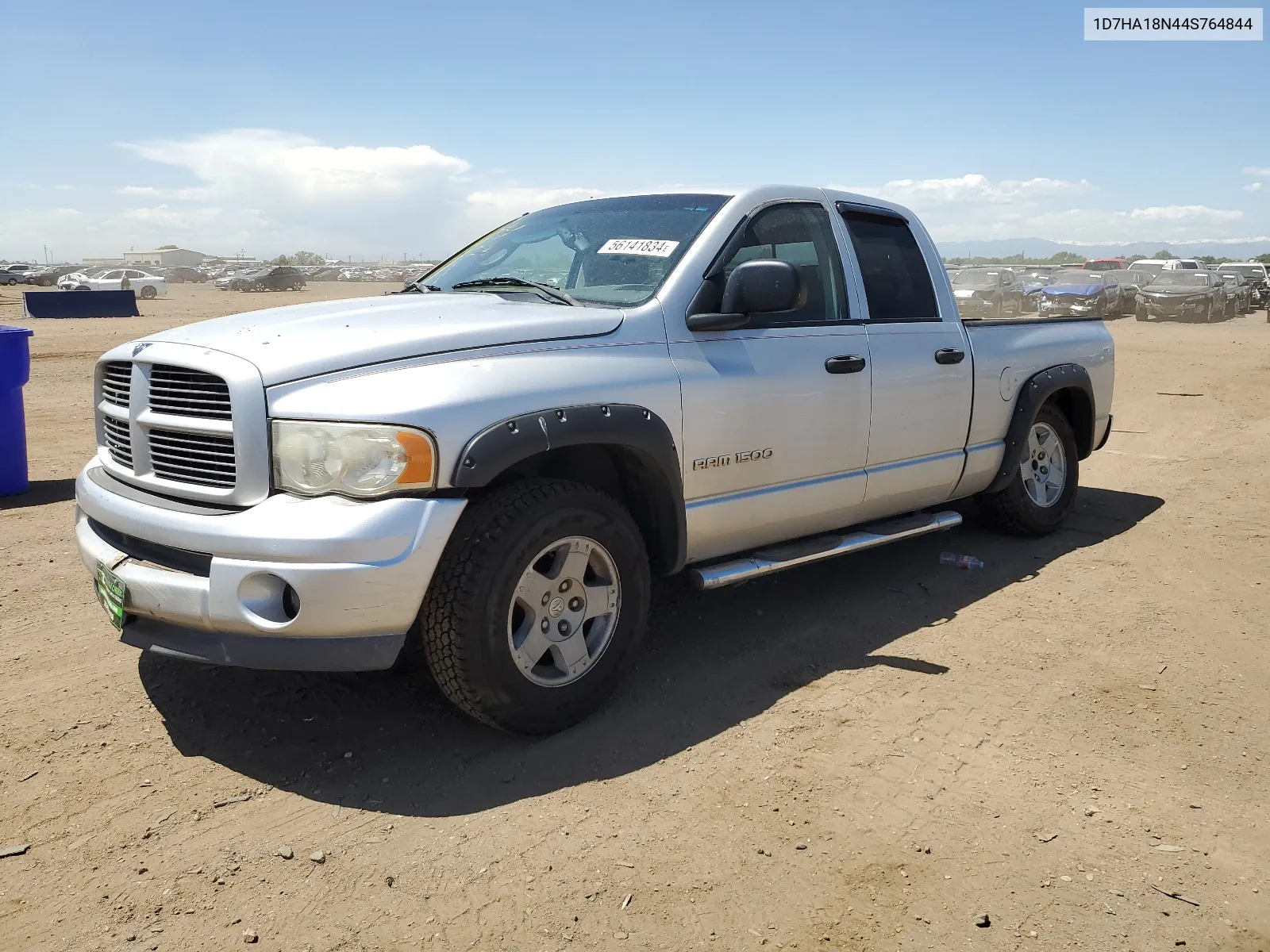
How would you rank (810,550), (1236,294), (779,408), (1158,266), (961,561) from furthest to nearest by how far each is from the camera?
1. (1158,266)
2. (1236,294)
3. (961,561)
4. (810,550)
5. (779,408)

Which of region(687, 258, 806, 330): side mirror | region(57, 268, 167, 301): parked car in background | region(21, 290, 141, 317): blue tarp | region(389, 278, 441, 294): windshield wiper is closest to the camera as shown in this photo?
region(687, 258, 806, 330): side mirror

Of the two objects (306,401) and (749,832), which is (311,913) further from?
(306,401)

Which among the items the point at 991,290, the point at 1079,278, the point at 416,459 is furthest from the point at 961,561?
the point at 1079,278

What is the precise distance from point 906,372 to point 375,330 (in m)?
2.59

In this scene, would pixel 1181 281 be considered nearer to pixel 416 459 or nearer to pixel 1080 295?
pixel 1080 295

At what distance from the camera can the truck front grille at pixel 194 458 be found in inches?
125

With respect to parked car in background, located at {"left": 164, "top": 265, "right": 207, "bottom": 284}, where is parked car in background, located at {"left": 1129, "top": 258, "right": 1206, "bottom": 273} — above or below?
below

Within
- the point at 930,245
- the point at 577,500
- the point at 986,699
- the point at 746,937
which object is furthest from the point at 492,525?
the point at 930,245

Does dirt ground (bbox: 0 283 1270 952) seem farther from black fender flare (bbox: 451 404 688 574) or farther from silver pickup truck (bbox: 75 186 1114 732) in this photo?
black fender flare (bbox: 451 404 688 574)

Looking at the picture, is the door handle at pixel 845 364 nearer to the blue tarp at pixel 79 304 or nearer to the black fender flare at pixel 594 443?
the black fender flare at pixel 594 443

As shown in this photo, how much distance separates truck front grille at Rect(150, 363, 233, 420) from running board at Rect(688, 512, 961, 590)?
1.85m

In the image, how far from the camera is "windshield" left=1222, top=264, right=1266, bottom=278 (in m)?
36.6

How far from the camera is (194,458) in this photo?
10.8ft

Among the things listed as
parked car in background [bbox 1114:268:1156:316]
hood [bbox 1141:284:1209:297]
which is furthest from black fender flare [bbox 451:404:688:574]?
hood [bbox 1141:284:1209:297]
